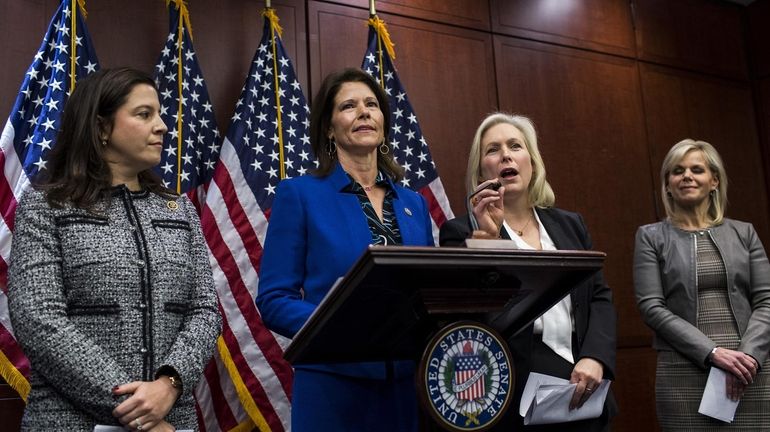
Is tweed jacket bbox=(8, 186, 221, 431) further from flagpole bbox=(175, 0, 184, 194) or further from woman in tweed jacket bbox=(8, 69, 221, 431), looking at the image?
flagpole bbox=(175, 0, 184, 194)

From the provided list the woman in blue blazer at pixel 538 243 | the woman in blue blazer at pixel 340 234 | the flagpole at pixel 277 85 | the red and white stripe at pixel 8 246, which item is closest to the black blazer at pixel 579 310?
the woman in blue blazer at pixel 538 243

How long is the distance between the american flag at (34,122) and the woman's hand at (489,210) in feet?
5.62

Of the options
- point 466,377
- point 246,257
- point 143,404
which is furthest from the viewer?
point 246,257

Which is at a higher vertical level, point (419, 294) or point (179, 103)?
point (179, 103)

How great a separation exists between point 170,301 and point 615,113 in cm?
375

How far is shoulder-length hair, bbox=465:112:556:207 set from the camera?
2.37 m

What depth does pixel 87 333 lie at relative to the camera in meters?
1.63

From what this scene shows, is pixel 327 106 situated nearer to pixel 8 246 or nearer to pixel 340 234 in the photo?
pixel 340 234

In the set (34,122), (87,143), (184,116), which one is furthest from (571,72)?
(87,143)

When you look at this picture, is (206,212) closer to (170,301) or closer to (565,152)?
(170,301)

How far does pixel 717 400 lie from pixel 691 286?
17.4 inches

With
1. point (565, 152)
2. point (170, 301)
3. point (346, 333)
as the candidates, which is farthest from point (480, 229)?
point (565, 152)

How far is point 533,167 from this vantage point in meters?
2.42

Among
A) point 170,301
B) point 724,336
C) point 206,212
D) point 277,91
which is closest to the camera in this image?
point 170,301
